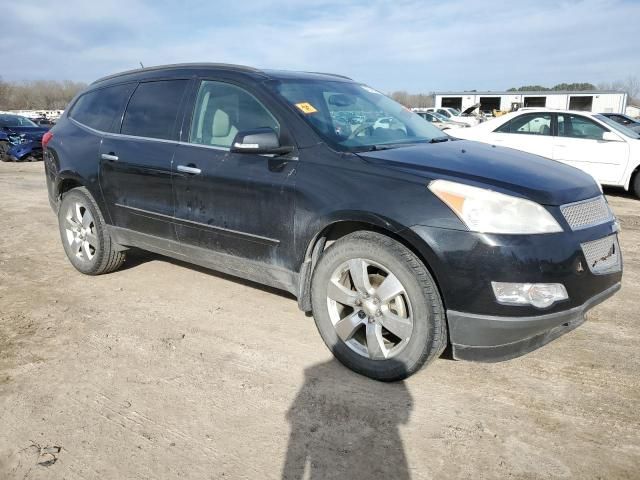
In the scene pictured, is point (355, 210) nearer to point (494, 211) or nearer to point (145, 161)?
point (494, 211)

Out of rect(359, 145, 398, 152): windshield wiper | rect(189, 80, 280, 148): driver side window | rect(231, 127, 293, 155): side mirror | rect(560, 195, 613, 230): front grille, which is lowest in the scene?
rect(560, 195, 613, 230): front grille

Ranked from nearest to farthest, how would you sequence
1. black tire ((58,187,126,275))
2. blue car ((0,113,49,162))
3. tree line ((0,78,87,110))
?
1. black tire ((58,187,126,275))
2. blue car ((0,113,49,162))
3. tree line ((0,78,87,110))

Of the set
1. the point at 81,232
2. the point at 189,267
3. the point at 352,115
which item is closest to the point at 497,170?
the point at 352,115

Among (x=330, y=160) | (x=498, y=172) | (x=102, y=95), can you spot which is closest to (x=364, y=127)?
(x=330, y=160)

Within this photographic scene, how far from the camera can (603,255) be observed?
284cm

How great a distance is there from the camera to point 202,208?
12.0 feet

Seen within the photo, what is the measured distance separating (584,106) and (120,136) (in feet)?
173

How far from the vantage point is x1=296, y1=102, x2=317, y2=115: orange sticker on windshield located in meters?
3.35

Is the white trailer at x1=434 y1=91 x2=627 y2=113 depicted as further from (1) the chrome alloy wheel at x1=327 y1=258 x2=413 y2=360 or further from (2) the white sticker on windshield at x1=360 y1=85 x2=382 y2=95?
(1) the chrome alloy wheel at x1=327 y1=258 x2=413 y2=360

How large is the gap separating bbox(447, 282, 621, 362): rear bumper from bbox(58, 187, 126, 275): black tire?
325 centimetres

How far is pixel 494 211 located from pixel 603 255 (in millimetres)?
793

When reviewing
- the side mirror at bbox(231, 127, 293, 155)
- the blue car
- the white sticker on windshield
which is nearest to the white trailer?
the blue car

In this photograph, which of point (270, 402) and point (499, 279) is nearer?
point (499, 279)

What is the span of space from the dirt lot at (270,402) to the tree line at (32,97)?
3396 inches
